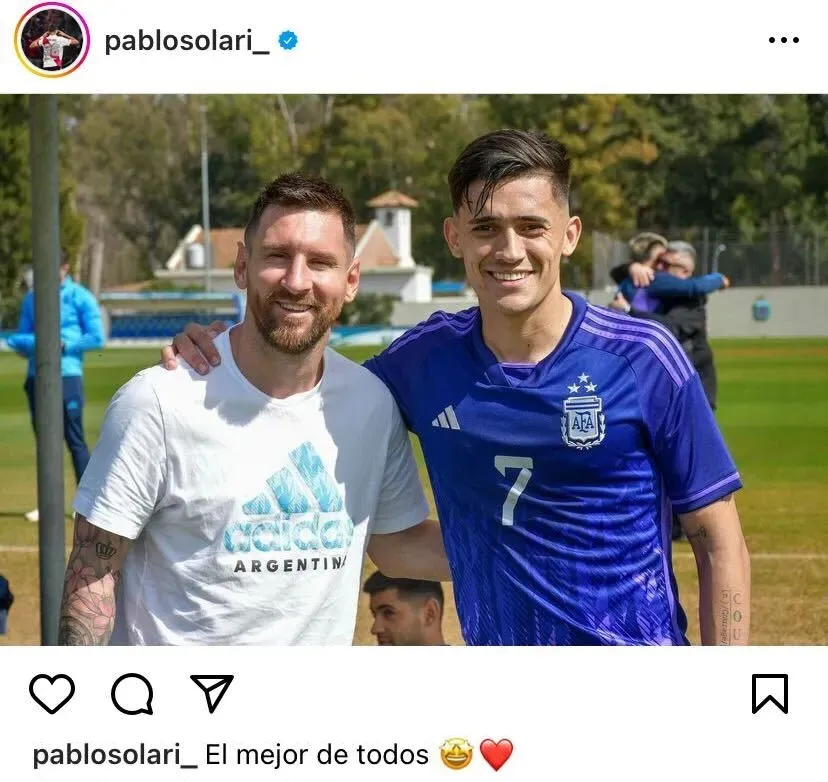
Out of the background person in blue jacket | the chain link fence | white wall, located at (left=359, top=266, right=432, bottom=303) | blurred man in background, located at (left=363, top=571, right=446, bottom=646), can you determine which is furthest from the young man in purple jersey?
white wall, located at (left=359, top=266, right=432, bottom=303)

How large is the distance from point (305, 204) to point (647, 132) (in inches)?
1903

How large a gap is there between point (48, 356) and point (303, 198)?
191 cm

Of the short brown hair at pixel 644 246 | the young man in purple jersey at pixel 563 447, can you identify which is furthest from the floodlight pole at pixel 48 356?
the short brown hair at pixel 644 246

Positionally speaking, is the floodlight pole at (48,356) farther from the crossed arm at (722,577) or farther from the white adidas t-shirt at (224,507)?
the crossed arm at (722,577)

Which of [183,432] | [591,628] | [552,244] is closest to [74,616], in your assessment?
[183,432]

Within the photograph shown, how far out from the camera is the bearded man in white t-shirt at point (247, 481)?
2.76 m

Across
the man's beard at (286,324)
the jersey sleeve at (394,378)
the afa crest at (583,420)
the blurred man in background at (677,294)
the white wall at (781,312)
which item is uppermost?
the white wall at (781,312)

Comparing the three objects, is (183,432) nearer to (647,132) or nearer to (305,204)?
(305,204)

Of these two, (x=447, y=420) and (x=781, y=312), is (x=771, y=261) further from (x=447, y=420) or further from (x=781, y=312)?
(x=447, y=420)
